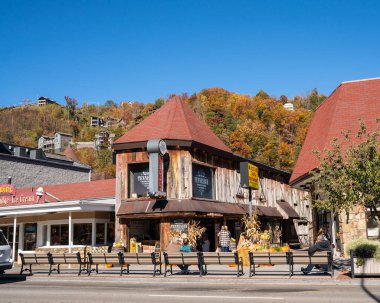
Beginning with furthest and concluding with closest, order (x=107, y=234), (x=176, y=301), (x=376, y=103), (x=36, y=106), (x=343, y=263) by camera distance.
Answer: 1. (x=36, y=106)
2. (x=107, y=234)
3. (x=376, y=103)
4. (x=343, y=263)
5. (x=176, y=301)

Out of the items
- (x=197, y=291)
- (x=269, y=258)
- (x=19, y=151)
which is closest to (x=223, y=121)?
(x=19, y=151)

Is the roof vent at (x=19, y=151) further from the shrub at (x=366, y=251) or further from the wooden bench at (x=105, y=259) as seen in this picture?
Result: the shrub at (x=366, y=251)

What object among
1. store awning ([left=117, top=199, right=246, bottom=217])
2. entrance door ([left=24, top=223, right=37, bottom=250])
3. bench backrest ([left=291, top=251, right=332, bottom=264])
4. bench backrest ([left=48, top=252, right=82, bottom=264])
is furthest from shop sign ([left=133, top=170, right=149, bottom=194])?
bench backrest ([left=291, top=251, right=332, bottom=264])

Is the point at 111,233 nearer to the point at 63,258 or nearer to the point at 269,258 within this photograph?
the point at 63,258

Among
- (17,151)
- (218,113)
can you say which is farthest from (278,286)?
(218,113)

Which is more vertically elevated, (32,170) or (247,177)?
(32,170)

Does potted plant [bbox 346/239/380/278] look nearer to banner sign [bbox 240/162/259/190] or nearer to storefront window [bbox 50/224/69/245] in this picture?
banner sign [bbox 240/162/259/190]

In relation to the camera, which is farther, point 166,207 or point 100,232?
point 100,232

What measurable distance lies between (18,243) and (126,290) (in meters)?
17.1

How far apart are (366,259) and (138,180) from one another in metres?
13.4

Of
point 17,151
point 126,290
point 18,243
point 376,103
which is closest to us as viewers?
point 126,290

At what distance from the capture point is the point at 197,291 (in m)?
12.2

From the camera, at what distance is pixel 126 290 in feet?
42.2

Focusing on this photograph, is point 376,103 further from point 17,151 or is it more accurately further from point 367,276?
point 17,151
